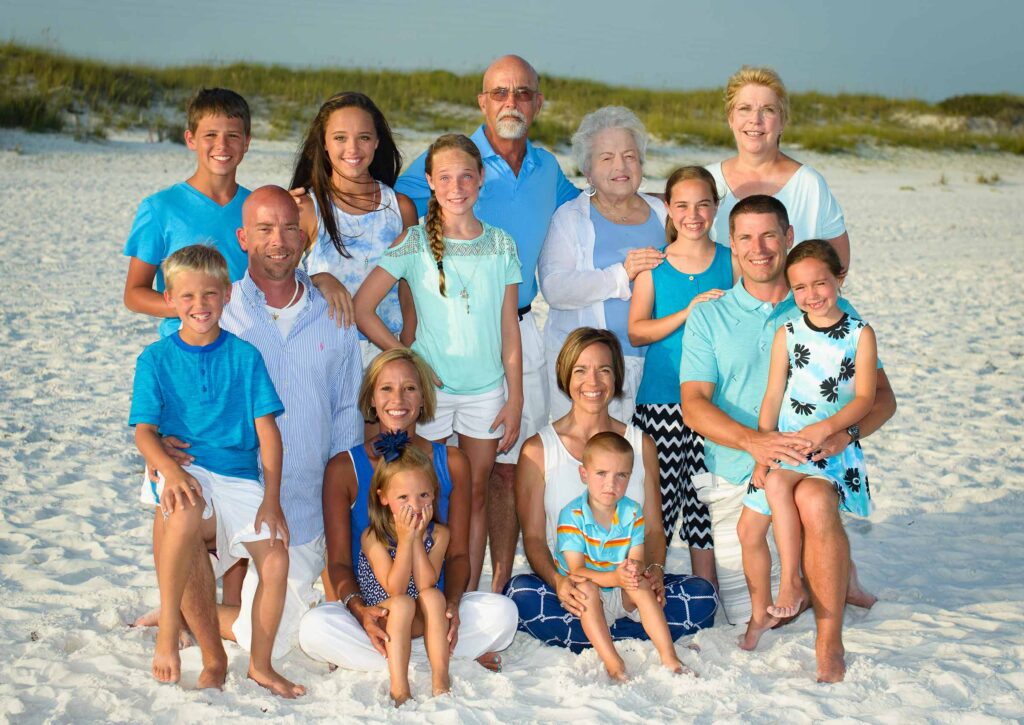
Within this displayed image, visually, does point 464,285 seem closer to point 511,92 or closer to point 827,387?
point 511,92

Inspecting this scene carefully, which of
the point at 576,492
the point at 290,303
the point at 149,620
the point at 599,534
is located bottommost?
the point at 149,620

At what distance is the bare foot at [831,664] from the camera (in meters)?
3.61

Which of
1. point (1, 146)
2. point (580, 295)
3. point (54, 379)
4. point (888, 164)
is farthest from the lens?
point (888, 164)

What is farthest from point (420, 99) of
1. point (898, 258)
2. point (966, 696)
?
point (966, 696)

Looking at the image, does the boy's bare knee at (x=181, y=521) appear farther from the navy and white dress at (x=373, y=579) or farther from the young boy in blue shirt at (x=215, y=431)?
the navy and white dress at (x=373, y=579)

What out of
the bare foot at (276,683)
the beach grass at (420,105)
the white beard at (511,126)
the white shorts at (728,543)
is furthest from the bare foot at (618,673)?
the beach grass at (420,105)

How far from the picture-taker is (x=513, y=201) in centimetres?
475

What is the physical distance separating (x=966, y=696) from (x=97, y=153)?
1915 centimetres

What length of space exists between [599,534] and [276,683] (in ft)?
4.20

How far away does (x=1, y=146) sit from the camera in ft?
62.3

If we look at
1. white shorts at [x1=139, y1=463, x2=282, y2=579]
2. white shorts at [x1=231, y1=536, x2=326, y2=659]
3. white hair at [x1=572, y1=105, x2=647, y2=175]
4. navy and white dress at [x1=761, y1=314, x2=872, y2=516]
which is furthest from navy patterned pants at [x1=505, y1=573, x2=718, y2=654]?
white hair at [x1=572, y1=105, x2=647, y2=175]

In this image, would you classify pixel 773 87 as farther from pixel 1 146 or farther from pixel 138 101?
pixel 138 101

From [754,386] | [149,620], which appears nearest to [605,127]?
[754,386]

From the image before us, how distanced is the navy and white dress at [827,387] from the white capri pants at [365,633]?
1207 mm
